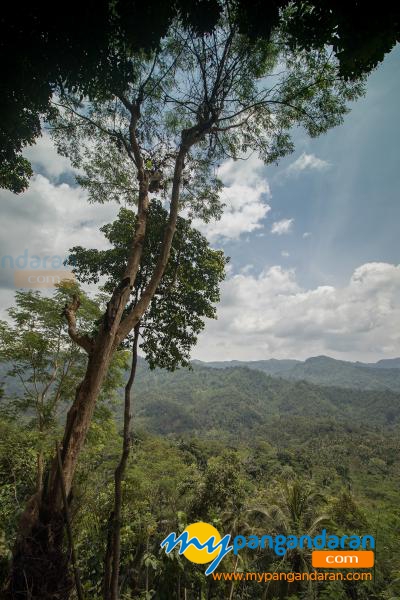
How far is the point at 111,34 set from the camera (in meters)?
3.48

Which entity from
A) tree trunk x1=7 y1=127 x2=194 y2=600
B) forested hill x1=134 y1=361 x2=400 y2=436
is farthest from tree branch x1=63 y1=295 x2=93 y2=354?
forested hill x1=134 y1=361 x2=400 y2=436

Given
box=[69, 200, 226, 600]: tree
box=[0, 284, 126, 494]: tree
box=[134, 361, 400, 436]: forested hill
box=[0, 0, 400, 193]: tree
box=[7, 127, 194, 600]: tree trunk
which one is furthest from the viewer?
box=[134, 361, 400, 436]: forested hill

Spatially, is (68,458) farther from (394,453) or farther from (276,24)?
(394,453)

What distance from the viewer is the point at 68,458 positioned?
11.6 feet

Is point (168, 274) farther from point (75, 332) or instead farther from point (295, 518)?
point (295, 518)

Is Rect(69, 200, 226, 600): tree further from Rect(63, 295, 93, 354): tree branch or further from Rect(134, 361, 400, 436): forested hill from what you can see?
Rect(134, 361, 400, 436): forested hill

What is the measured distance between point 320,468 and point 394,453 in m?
23.4

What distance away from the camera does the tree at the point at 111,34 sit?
2.69 m

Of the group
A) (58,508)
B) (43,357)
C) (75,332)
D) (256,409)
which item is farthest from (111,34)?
(256,409)

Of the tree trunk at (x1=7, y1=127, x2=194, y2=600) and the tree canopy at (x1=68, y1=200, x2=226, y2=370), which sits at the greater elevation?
the tree canopy at (x1=68, y1=200, x2=226, y2=370)

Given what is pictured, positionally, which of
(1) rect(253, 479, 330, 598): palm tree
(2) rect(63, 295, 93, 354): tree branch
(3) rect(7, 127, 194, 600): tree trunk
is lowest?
(1) rect(253, 479, 330, 598): palm tree

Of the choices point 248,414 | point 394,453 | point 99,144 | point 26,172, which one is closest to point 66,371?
point 26,172

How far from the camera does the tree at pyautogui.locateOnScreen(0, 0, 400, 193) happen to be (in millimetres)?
2693

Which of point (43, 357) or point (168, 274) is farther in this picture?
point (43, 357)
